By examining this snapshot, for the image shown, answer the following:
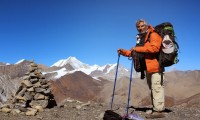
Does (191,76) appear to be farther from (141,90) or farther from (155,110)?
(155,110)

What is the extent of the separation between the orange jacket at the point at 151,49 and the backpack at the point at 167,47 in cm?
18

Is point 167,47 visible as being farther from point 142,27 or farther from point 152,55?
point 142,27

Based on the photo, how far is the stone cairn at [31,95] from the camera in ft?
44.9

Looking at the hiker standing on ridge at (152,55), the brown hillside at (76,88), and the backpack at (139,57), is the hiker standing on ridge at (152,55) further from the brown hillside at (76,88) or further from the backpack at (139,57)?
the brown hillside at (76,88)

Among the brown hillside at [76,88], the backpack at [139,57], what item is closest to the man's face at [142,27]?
the backpack at [139,57]

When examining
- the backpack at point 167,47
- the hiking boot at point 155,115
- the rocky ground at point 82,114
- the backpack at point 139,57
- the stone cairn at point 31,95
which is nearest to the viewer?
the backpack at point 167,47

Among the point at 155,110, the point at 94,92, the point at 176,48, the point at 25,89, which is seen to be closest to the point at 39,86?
the point at 25,89

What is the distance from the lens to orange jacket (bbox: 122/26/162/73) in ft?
31.6

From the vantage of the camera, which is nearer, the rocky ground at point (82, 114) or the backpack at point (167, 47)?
the backpack at point (167, 47)

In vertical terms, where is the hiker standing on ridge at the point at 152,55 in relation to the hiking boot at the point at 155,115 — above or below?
above

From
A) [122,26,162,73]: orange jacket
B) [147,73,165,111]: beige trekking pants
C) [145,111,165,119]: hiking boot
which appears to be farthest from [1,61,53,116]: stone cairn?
[122,26,162,73]: orange jacket

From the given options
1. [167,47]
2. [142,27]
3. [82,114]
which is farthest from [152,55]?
[82,114]

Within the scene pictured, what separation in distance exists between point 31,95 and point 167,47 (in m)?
8.01

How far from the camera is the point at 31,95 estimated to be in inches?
580
